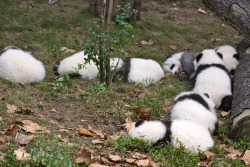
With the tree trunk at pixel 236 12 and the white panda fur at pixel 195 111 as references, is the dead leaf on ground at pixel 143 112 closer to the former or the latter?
the white panda fur at pixel 195 111

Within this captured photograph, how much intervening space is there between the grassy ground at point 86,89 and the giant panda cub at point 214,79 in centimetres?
43

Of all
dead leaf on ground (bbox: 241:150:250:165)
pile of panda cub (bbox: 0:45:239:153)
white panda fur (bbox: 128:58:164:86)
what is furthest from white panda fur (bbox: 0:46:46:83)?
dead leaf on ground (bbox: 241:150:250:165)

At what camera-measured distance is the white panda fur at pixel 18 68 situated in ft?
19.4

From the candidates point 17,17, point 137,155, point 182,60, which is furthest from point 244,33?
point 17,17

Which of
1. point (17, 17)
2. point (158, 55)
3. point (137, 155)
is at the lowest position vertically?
point (137, 155)

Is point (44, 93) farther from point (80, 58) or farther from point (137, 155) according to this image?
point (137, 155)

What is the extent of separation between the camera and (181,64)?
7789mm

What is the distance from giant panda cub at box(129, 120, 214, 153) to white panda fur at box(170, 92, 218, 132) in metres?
0.43

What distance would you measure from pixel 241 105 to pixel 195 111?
814 millimetres

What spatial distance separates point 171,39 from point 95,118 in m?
5.34

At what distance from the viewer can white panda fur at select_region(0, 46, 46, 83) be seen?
5922 mm

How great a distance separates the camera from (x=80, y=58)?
22.2 feet

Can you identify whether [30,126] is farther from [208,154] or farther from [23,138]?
[208,154]

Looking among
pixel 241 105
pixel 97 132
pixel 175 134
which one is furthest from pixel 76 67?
pixel 241 105
